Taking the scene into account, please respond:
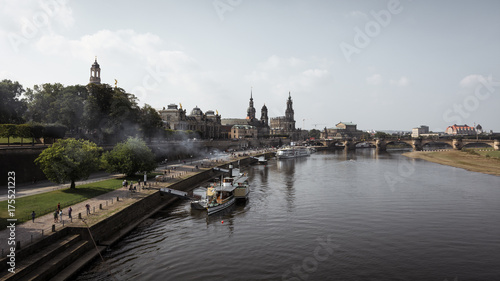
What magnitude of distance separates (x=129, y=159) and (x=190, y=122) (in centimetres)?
10687

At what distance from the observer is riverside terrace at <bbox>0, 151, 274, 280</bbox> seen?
2022 centimetres

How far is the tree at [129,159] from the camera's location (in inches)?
1939

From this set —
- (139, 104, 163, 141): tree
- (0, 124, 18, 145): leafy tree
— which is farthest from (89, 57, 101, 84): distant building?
(0, 124, 18, 145): leafy tree

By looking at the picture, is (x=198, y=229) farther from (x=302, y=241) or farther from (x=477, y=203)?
(x=477, y=203)

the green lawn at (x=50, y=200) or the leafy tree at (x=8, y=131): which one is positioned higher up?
the leafy tree at (x=8, y=131)

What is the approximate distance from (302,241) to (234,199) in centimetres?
1768

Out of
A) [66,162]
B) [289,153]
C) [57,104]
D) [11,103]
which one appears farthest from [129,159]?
[289,153]

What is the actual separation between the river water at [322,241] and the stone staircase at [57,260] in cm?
119

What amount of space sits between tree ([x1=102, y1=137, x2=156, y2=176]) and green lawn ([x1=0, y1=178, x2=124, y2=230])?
5.15 meters

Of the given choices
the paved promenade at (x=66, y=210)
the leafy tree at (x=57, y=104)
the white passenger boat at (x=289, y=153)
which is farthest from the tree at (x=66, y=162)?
the white passenger boat at (x=289, y=153)

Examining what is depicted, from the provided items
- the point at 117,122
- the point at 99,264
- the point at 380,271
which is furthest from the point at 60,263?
the point at 117,122

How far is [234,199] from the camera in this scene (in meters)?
45.6

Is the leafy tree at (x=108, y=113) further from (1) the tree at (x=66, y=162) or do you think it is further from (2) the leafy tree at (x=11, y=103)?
(1) the tree at (x=66, y=162)

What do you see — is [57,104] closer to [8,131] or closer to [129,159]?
[8,131]
